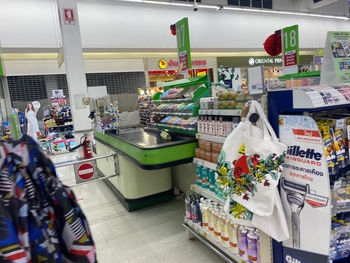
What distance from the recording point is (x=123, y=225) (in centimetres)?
354

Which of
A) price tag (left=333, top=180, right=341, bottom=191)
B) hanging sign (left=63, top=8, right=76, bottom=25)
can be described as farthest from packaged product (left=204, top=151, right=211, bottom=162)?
hanging sign (left=63, top=8, right=76, bottom=25)

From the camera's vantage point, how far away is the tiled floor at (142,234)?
276cm

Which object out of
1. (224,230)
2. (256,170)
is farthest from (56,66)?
(256,170)

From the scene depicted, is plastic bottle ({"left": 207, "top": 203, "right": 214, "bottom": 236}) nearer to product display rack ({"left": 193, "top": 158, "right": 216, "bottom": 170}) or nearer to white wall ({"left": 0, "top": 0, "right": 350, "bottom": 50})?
product display rack ({"left": 193, "top": 158, "right": 216, "bottom": 170})

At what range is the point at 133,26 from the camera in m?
10.0

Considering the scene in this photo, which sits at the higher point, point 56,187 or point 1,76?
point 1,76

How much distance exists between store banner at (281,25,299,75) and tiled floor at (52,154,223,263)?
519cm

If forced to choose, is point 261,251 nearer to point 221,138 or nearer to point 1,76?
point 221,138

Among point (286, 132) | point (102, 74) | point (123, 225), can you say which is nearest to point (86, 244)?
point (286, 132)

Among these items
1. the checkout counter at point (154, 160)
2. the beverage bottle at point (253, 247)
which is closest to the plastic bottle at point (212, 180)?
the checkout counter at point (154, 160)

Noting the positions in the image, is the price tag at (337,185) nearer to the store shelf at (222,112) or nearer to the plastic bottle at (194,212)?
the store shelf at (222,112)

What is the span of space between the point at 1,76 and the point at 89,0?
9.69m

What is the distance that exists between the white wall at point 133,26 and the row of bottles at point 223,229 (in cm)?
840

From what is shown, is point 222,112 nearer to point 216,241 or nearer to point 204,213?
point 204,213
